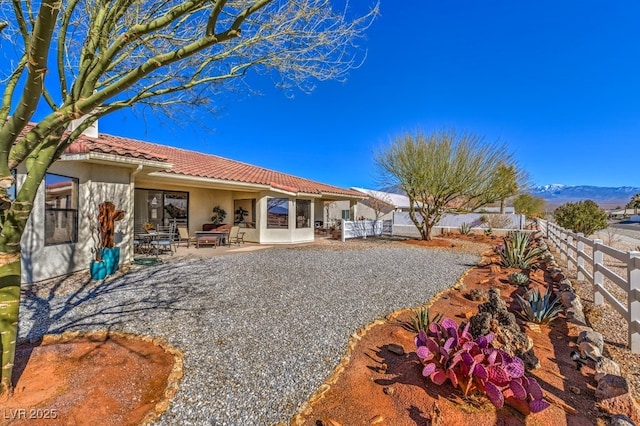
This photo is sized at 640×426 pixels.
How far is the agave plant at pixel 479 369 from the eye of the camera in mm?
2686

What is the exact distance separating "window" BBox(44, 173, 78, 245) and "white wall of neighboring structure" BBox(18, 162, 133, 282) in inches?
4.2

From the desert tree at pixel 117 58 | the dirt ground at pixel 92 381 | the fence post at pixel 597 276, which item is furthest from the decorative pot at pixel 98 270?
the fence post at pixel 597 276

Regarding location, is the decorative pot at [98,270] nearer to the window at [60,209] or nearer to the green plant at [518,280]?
the window at [60,209]

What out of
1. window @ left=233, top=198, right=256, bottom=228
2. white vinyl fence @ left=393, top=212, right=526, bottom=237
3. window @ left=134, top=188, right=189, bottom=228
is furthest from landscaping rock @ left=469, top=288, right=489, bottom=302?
white vinyl fence @ left=393, top=212, right=526, bottom=237

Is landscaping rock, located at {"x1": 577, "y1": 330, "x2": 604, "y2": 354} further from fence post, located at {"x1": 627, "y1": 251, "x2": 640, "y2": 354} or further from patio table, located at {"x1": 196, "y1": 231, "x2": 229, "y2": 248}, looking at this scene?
patio table, located at {"x1": 196, "y1": 231, "x2": 229, "y2": 248}

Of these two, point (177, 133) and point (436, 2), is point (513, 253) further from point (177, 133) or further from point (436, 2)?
point (177, 133)

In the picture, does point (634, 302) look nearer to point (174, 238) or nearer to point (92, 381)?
point (92, 381)

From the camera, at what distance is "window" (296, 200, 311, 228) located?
54.6 feet

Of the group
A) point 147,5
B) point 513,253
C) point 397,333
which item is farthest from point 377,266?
point 147,5

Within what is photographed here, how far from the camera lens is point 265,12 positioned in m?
4.23

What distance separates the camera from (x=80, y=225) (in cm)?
836

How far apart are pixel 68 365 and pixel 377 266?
772 centimetres

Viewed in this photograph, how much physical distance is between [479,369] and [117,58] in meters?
5.71

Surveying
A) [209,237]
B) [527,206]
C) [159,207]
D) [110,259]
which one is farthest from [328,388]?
[527,206]
